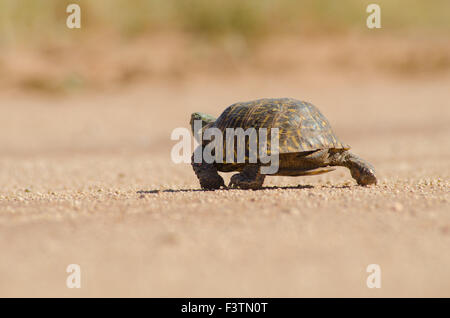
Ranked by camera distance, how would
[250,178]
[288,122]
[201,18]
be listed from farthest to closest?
[201,18] → [250,178] → [288,122]

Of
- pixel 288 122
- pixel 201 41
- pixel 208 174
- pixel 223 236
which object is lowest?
pixel 223 236

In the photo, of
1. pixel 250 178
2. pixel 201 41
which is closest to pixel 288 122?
pixel 250 178

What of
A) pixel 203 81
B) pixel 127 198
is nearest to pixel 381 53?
pixel 203 81

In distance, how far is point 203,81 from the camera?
2072 cm

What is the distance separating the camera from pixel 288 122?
5355 mm

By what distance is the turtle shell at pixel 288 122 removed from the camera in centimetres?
526

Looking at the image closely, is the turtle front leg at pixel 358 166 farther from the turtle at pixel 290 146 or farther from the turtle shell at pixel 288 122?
the turtle shell at pixel 288 122

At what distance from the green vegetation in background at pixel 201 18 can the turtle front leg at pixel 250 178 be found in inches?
717

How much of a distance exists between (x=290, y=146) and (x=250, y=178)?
Answer: 1.75ft

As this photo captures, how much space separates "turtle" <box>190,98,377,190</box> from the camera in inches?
209

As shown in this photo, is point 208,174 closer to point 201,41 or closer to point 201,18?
point 201,41

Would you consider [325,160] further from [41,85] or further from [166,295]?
[41,85]

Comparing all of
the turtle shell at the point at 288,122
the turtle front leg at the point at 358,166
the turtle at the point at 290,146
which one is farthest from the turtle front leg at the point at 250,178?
the turtle front leg at the point at 358,166
